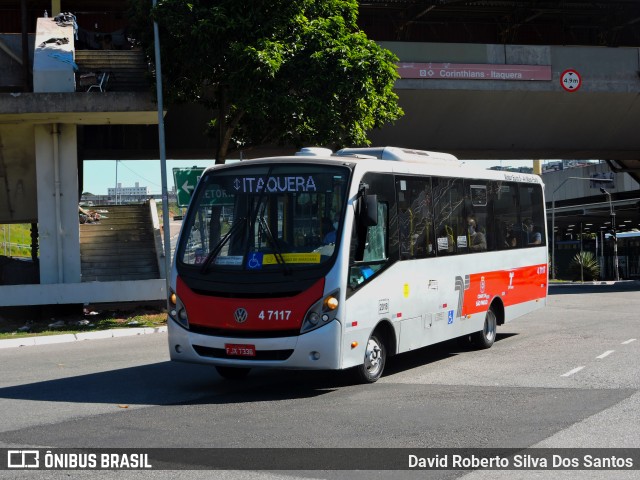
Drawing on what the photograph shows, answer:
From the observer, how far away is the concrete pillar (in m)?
23.5

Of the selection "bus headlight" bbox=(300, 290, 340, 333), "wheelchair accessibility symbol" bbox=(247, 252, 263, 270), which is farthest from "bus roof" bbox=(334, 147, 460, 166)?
"bus headlight" bbox=(300, 290, 340, 333)

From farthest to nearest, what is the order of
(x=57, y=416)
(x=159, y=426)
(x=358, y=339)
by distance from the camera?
(x=358, y=339), (x=57, y=416), (x=159, y=426)

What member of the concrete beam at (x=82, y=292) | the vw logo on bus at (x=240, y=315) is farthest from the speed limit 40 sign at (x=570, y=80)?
the vw logo on bus at (x=240, y=315)

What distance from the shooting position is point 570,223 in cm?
7444

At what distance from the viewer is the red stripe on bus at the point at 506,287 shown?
14.0 meters

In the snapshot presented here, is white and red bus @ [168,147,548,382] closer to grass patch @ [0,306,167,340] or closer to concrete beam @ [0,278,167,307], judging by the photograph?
grass patch @ [0,306,167,340]

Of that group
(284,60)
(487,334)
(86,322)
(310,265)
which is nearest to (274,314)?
(310,265)

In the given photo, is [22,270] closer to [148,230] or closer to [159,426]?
[148,230]

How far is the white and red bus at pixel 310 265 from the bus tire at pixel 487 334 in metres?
1.97

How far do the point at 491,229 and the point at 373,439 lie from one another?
7.51 m

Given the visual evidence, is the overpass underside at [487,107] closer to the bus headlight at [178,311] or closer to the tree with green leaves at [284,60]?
the tree with green leaves at [284,60]

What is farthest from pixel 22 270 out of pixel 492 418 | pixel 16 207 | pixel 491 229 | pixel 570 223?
pixel 570 223

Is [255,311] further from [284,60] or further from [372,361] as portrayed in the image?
[284,60]

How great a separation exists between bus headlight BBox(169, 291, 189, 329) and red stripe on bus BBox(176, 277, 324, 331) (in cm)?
12
